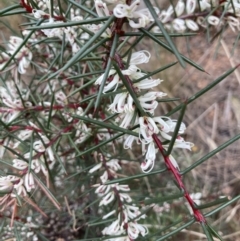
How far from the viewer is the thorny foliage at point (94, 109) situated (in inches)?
15.5

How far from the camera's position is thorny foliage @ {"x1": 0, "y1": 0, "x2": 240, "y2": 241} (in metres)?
0.39

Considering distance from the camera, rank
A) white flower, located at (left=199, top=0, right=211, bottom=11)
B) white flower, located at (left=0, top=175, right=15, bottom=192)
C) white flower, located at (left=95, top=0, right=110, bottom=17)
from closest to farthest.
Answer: white flower, located at (left=95, top=0, right=110, bottom=17), white flower, located at (left=0, top=175, right=15, bottom=192), white flower, located at (left=199, top=0, right=211, bottom=11)

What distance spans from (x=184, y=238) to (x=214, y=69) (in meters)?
0.78

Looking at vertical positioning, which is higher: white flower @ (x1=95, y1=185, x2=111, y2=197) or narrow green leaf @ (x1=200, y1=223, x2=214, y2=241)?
narrow green leaf @ (x1=200, y1=223, x2=214, y2=241)

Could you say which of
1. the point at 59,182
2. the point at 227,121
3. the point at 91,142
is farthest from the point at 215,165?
the point at 91,142

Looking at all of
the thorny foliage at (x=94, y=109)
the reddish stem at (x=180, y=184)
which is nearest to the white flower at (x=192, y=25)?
the thorny foliage at (x=94, y=109)

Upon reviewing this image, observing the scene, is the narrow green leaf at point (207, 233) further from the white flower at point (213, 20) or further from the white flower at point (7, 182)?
the white flower at point (213, 20)

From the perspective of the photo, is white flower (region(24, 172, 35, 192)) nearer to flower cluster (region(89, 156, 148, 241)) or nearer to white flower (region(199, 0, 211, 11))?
flower cluster (region(89, 156, 148, 241))

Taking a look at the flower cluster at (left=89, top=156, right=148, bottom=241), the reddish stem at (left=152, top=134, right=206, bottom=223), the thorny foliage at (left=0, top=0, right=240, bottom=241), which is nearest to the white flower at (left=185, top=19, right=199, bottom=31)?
the thorny foliage at (left=0, top=0, right=240, bottom=241)

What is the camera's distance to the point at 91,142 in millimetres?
738

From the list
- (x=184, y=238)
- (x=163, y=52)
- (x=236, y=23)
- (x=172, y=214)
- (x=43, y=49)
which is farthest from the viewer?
(x=163, y=52)

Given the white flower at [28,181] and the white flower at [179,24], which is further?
the white flower at [179,24]

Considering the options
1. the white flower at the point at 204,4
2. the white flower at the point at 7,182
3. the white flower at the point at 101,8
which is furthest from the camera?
the white flower at the point at 204,4

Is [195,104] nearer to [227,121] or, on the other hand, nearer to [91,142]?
[227,121]
